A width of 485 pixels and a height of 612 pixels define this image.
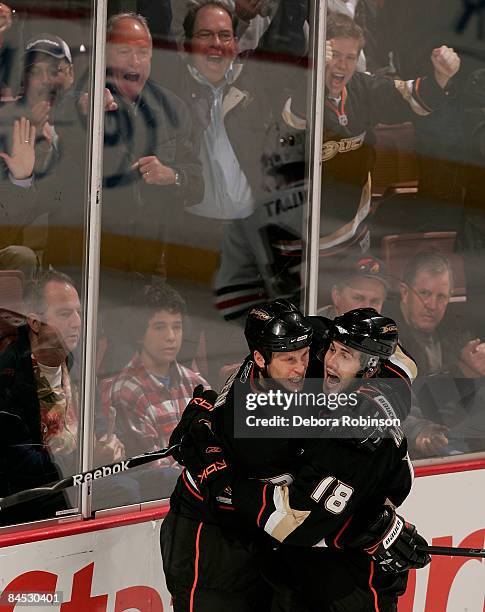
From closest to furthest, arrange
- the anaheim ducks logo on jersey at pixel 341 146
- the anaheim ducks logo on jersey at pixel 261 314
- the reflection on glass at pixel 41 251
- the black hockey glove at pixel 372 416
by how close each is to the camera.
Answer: the black hockey glove at pixel 372 416
the anaheim ducks logo on jersey at pixel 261 314
the reflection on glass at pixel 41 251
the anaheim ducks logo on jersey at pixel 341 146

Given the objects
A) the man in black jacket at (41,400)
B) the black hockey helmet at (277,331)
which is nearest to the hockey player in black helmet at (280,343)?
the black hockey helmet at (277,331)

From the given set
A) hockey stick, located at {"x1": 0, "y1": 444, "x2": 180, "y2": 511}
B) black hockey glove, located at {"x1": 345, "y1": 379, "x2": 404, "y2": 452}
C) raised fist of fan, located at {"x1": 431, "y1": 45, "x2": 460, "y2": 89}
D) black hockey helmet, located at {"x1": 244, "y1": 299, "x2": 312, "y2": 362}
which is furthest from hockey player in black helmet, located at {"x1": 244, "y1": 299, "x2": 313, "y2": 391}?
raised fist of fan, located at {"x1": 431, "y1": 45, "x2": 460, "y2": 89}

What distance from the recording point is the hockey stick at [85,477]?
137 inches

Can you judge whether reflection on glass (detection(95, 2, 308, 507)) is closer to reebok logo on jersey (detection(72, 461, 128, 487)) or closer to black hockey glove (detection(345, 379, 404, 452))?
reebok logo on jersey (detection(72, 461, 128, 487))

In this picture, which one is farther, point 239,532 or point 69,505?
point 69,505

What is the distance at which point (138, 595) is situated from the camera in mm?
3742

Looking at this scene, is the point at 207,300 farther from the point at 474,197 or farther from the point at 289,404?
the point at 474,197

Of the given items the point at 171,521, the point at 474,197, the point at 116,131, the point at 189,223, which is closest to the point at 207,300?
the point at 189,223

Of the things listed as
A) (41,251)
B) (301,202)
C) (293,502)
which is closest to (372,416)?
(293,502)

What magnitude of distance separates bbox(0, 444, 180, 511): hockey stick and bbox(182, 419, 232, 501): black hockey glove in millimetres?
78

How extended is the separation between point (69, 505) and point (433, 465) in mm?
1447

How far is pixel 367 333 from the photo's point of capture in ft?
10.4

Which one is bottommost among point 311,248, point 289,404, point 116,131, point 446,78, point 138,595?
point 138,595

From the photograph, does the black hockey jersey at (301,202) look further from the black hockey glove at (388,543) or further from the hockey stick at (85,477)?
the black hockey glove at (388,543)
